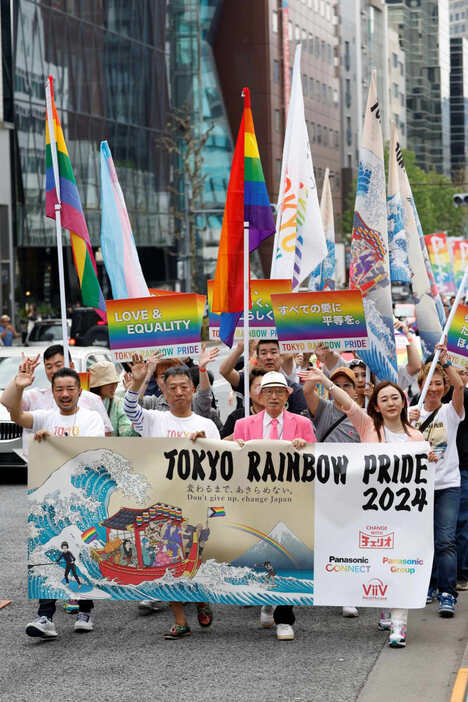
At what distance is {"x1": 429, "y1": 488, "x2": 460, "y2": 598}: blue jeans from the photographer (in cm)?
839

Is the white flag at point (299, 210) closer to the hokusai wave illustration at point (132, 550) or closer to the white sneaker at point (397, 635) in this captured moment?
the hokusai wave illustration at point (132, 550)

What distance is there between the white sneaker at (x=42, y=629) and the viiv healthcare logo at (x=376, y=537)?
195 centimetres

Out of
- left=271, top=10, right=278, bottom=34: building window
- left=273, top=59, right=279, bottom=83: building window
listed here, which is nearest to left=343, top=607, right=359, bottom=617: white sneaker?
left=273, top=59, right=279, bottom=83: building window

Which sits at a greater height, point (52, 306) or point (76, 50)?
point (76, 50)

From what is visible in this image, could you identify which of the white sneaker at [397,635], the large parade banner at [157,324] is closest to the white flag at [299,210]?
the large parade banner at [157,324]

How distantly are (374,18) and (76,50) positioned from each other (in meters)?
72.5

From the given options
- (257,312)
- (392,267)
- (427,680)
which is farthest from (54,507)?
(392,267)

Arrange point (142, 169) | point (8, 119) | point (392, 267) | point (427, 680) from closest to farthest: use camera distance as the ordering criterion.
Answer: point (427, 680)
point (392, 267)
point (8, 119)
point (142, 169)

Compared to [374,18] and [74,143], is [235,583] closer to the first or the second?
[74,143]

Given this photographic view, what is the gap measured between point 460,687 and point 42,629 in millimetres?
2608

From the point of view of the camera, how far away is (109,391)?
10.6 metres

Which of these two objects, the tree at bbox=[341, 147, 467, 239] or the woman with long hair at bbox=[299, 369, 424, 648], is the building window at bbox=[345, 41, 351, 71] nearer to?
the tree at bbox=[341, 147, 467, 239]

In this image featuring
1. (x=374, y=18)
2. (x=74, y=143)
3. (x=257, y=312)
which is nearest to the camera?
(x=257, y=312)

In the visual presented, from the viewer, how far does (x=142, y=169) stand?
A: 6488 cm
